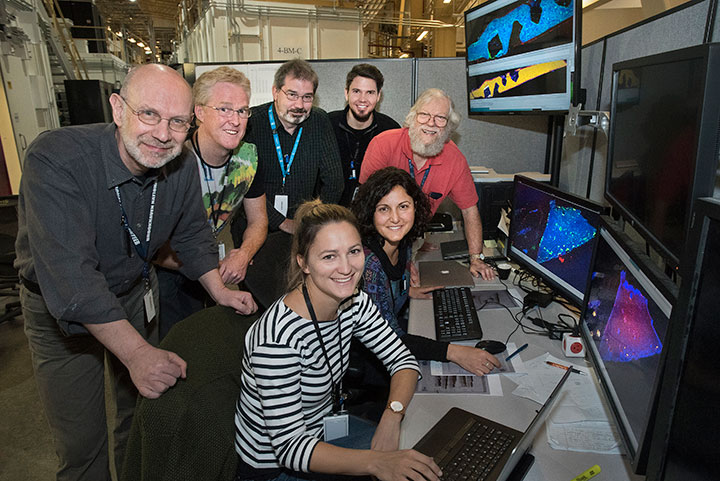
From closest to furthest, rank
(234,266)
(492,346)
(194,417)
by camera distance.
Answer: (194,417) → (492,346) → (234,266)

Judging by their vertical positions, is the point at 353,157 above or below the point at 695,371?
above

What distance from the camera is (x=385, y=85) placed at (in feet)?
10.9

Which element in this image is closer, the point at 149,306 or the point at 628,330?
the point at 628,330

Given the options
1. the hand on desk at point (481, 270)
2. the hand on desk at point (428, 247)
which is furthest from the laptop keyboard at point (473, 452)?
the hand on desk at point (428, 247)

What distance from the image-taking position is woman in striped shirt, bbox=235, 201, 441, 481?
103 centimetres

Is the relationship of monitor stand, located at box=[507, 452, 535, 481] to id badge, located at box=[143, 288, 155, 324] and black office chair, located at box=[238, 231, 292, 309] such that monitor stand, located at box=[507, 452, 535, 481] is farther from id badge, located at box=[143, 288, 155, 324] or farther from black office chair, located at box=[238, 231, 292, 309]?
id badge, located at box=[143, 288, 155, 324]

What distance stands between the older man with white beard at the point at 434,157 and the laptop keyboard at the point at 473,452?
1281 millimetres

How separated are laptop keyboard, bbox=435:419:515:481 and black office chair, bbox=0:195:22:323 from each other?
2810mm

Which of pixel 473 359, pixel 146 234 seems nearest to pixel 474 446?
pixel 473 359

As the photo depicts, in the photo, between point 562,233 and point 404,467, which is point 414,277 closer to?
point 562,233

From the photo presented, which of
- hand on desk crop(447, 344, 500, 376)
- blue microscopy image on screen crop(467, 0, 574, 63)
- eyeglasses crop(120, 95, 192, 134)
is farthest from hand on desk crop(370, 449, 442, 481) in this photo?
blue microscopy image on screen crop(467, 0, 574, 63)

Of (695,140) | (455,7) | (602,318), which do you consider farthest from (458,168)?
(455,7)

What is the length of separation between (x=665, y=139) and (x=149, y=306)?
1.57 m

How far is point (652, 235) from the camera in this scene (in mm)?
1049
